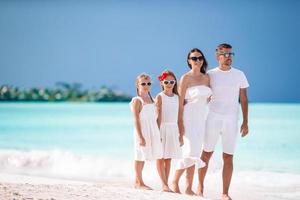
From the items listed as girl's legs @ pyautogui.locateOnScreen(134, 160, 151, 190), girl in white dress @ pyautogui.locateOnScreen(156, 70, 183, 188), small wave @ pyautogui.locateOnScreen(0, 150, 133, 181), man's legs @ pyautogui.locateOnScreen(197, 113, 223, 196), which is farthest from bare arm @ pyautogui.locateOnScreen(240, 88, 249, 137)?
small wave @ pyautogui.locateOnScreen(0, 150, 133, 181)

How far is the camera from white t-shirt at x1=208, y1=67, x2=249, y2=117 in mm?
6898

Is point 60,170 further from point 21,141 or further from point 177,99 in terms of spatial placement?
point 21,141

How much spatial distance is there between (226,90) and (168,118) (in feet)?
2.36

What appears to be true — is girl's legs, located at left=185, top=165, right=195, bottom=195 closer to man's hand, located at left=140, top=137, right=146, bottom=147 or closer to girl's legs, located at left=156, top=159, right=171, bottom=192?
girl's legs, located at left=156, top=159, right=171, bottom=192

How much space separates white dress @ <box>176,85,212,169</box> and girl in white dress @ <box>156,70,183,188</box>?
0.17 metres

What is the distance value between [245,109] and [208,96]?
41 centimetres

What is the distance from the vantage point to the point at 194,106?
22.9 feet

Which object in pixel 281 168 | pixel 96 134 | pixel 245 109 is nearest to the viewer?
pixel 245 109

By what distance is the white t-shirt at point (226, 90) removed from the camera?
22.6ft

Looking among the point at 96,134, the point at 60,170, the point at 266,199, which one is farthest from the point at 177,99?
the point at 96,134

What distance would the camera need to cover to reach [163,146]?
23.6ft

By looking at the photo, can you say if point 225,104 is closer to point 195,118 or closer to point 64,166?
point 195,118

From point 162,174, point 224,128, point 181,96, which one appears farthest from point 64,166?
point 224,128

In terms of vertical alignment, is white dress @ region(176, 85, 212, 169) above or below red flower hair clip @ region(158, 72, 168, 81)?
below
